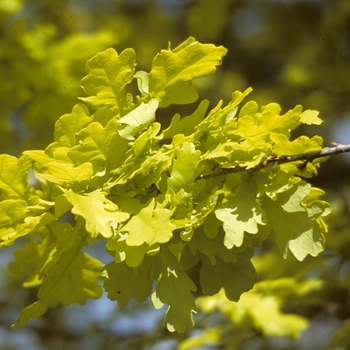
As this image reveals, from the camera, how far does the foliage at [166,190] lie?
39.4 inches

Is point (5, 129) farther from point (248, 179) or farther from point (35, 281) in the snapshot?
point (248, 179)

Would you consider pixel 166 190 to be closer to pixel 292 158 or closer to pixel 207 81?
pixel 292 158

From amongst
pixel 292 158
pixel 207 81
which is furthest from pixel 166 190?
pixel 207 81

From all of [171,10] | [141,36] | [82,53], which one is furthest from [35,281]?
[171,10]

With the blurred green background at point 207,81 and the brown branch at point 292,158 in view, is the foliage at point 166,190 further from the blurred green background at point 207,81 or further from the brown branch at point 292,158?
the blurred green background at point 207,81

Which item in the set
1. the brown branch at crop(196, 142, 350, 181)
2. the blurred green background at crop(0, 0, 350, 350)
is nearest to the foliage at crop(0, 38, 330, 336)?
the brown branch at crop(196, 142, 350, 181)

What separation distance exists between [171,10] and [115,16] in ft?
1.23

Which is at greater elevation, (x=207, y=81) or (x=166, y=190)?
(x=166, y=190)

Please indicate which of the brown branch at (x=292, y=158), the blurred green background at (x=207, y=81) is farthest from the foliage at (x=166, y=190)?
the blurred green background at (x=207, y=81)

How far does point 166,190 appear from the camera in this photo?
3.43 feet

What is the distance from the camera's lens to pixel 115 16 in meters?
3.80

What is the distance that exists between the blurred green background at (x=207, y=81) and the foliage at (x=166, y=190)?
1.18m

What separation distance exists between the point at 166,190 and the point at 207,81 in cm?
291

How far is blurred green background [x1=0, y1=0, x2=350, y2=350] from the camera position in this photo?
2434 mm
